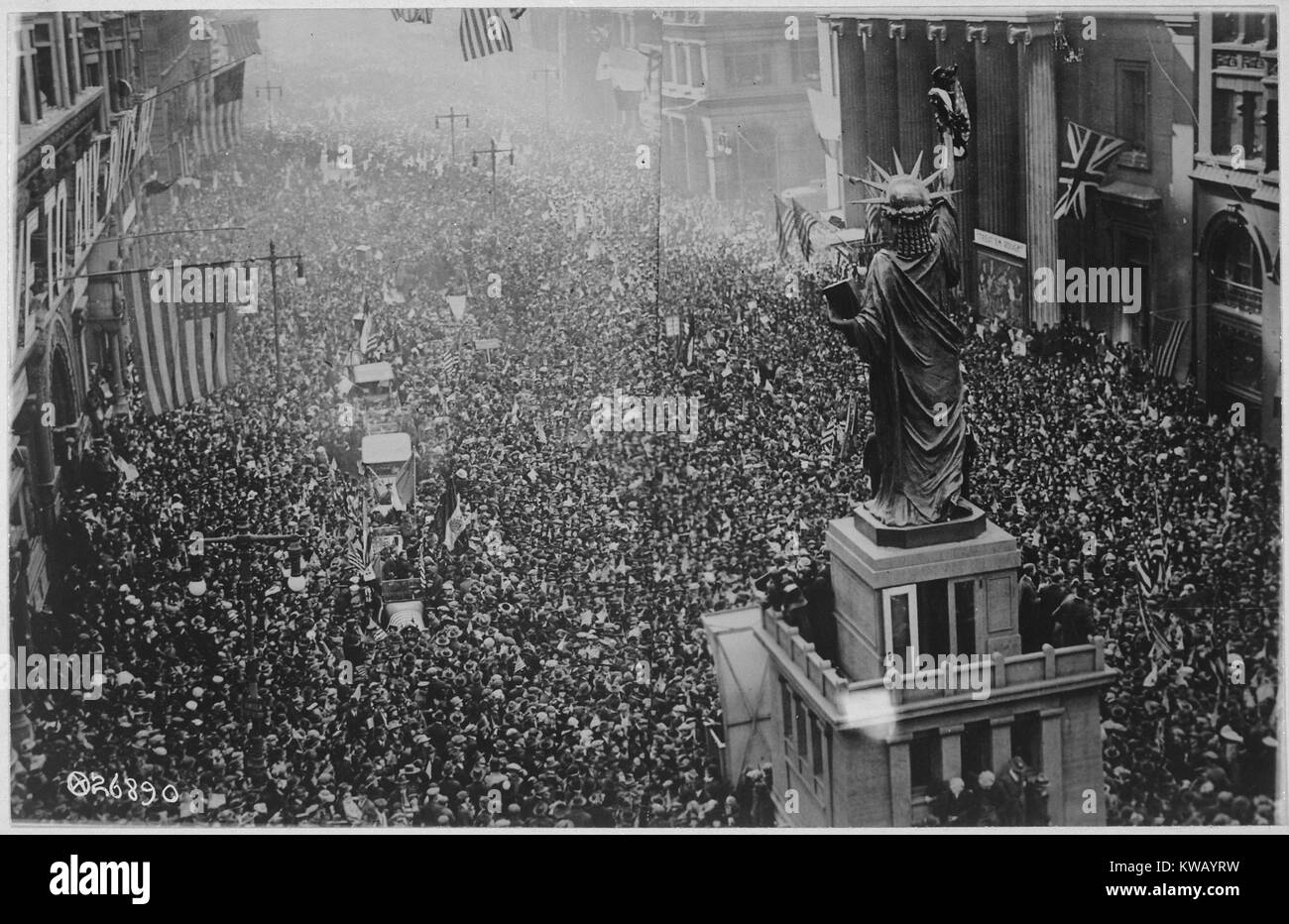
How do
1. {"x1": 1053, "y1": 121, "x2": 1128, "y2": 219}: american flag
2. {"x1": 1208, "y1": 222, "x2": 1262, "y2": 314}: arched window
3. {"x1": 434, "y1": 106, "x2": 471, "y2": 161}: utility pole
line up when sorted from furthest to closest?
1. {"x1": 434, "y1": 106, "x2": 471, "y2": 161}: utility pole
2. {"x1": 1053, "y1": 121, "x2": 1128, "y2": 219}: american flag
3. {"x1": 1208, "y1": 222, "x2": 1262, "y2": 314}: arched window

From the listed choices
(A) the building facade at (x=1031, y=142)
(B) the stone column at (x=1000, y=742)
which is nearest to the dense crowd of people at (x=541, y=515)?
(B) the stone column at (x=1000, y=742)

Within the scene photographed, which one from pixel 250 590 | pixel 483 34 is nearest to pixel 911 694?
pixel 250 590

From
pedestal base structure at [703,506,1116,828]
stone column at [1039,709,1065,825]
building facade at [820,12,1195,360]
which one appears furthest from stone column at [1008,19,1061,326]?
stone column at [1039,709,1065,825]

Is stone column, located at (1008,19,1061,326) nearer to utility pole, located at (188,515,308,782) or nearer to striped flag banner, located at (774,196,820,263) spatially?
striped flag banner, located at (774,196,820,263)

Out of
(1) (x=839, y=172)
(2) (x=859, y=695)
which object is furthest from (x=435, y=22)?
(2) (x=859, y=695)
